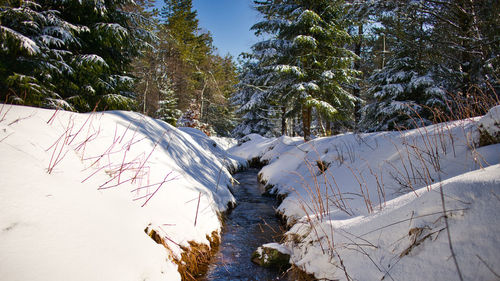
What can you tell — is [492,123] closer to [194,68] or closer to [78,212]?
[78,212]

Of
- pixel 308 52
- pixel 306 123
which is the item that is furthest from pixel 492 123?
pixel 308 52

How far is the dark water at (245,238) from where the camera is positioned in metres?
2.52

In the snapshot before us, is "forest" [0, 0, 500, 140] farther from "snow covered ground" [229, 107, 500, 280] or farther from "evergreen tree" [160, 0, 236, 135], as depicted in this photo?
"evergreen tree" [160, 0, 236, 135]

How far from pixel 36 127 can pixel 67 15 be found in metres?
6.92

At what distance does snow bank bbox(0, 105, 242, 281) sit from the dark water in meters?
0.36

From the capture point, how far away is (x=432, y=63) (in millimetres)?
7332

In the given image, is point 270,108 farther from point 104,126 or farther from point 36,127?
point 36,127

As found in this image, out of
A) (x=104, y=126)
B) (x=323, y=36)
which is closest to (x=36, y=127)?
(x=104, y=126)

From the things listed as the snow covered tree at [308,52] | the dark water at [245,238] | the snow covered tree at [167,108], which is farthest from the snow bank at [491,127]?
the snow covered tree at [167,108]

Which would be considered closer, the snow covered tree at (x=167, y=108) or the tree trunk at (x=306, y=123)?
the tree trunk at (x=306, y=123)

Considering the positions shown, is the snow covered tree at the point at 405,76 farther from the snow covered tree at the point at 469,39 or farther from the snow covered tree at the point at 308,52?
the snow covered tree at the point at 308,52

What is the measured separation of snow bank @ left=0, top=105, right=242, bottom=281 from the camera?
3.75 feet

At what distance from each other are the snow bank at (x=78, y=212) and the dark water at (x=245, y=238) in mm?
364

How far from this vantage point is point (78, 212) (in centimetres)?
148
